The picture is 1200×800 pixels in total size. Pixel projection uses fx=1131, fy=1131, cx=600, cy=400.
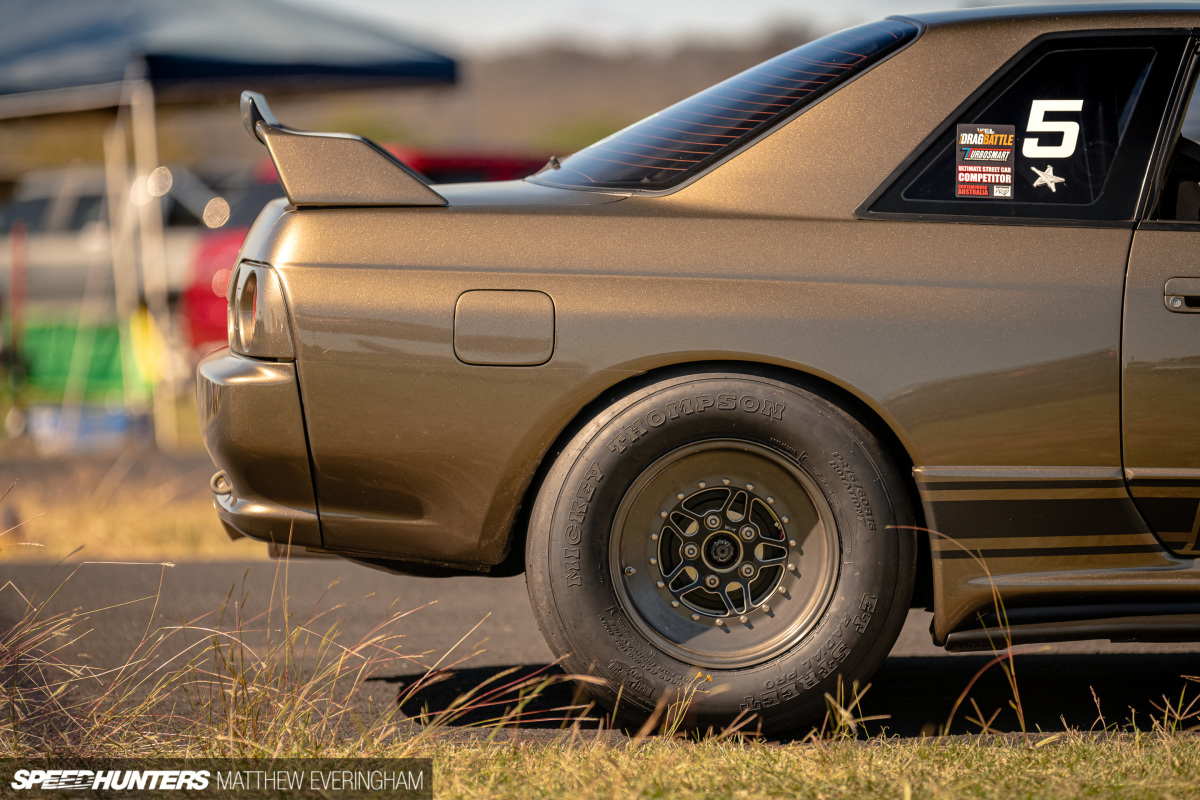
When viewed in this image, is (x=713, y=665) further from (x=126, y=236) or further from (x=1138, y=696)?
(x=126, y=236)

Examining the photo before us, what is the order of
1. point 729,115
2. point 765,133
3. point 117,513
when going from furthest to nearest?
point 117,513, point 729,115, point 765,133

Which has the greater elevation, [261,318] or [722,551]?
[261,318]

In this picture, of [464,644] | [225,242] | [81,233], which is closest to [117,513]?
[464,644]

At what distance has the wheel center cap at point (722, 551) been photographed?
8.59 feet

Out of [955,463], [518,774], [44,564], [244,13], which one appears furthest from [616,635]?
[244,13]

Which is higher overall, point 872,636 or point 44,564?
point 872,636

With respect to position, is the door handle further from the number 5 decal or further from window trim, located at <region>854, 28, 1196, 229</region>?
the number 5 decal

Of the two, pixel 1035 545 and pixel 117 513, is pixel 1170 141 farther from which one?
pixel 117 513

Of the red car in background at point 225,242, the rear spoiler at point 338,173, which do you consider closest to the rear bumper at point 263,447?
the rear spoiler at point 338,173

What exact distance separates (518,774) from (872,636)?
862 millimetres

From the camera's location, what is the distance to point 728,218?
2.64 m

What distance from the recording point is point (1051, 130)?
105 inches

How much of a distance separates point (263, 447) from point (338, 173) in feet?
2.17

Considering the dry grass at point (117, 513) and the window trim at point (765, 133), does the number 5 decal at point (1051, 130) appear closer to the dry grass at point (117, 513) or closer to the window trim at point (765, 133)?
the window trim at point (765, 133)
